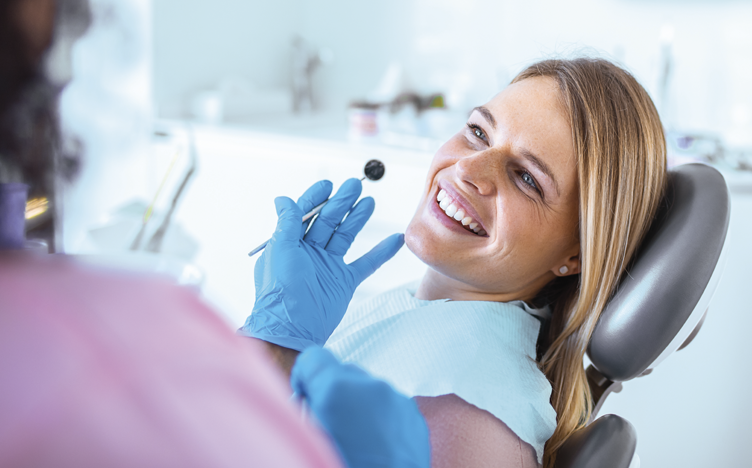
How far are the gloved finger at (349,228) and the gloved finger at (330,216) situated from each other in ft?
0.03

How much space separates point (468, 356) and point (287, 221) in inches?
14.5

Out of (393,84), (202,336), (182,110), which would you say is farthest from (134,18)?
(202,336)

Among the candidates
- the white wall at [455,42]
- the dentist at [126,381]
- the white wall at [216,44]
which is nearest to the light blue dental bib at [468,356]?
the dentist at [126,381]

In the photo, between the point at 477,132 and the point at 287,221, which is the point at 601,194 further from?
the point at 287,221

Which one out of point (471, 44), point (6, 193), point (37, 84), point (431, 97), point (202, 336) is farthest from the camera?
point (471, 44)

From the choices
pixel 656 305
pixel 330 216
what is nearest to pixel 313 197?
pixel 330 216

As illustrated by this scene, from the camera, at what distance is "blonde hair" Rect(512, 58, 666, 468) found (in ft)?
2.95

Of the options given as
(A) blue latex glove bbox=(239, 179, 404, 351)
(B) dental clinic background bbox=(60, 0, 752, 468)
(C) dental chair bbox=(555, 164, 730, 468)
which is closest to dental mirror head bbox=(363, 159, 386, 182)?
(A) blue latex glove bbox=(239, 179, 404, 351)

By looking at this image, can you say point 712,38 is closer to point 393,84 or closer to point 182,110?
point 393,84

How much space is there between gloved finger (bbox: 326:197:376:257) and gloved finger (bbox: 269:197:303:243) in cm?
7

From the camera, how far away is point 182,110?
8.32 ft

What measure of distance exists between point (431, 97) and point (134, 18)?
1203 mm

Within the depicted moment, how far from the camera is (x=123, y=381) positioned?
22 cm

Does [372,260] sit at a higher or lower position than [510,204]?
lower
